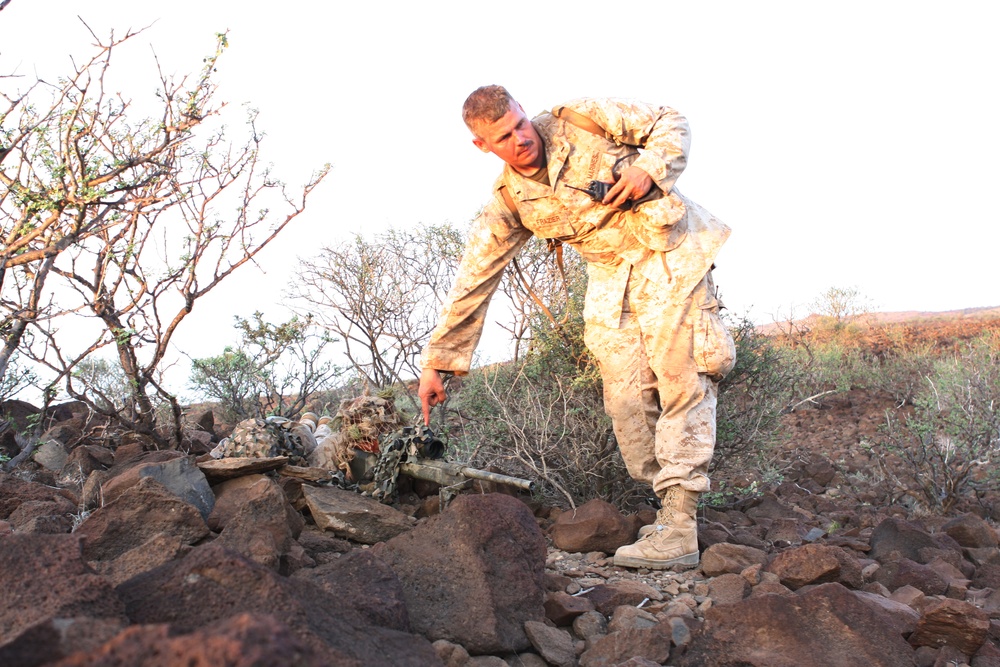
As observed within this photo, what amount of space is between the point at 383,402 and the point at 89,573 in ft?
9.92

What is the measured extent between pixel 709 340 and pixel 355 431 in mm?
2032

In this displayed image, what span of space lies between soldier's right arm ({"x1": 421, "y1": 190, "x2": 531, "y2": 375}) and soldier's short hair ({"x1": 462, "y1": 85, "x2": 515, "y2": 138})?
512 mm

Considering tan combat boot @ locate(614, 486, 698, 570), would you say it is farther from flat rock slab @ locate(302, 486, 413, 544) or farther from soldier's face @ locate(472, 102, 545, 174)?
soldier's face @ locate(472, 102, 545, 174)

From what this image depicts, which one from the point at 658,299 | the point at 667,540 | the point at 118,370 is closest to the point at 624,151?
the point at 658,299

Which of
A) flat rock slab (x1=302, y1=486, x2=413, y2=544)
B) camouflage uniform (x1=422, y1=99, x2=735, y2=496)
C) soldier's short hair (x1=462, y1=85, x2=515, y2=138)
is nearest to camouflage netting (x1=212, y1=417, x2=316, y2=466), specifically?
flat rock slab (x1=302, y1=486, x2=413, y2=544)

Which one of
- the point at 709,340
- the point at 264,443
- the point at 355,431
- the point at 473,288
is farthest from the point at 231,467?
the point at 709,340

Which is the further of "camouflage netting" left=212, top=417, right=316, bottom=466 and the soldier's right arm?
"camouflage netting" left=212, top=417, right=316, bottom=466

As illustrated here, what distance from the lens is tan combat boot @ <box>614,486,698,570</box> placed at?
354cm

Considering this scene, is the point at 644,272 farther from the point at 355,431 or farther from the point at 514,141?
the point at 355,431

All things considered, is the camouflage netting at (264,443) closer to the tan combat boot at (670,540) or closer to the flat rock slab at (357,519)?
the flat rock slab at (357,519)

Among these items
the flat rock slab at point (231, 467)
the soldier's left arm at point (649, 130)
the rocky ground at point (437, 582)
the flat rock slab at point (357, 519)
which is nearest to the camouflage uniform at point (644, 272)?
the soldier's left arm at point (649, 130)

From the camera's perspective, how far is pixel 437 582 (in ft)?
8.96

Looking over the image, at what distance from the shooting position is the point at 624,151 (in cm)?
374

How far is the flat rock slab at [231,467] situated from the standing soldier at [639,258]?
1593 millimetres
